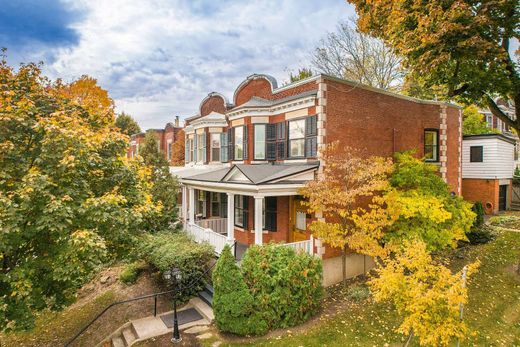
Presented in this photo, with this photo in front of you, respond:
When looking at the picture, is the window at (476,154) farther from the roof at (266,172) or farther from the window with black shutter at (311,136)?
the roof at (266,172)

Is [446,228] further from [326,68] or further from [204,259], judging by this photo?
[326,68]

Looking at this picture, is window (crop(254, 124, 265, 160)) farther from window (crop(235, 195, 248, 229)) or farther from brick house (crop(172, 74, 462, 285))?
window (crop(235, 195, 248, 229))

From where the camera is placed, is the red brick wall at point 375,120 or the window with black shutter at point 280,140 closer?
the red brick wall at point 375,120

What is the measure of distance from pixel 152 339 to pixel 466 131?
34.3m

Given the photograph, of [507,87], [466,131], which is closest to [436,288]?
[507,87]

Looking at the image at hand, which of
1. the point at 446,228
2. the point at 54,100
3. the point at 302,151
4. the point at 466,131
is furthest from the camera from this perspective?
the point at 466,131

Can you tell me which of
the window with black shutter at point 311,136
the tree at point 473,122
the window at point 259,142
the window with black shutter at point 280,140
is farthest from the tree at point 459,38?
the tree at point 473,122

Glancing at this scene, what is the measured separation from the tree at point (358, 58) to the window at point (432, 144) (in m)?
11.0

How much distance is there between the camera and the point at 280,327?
31.6 feet

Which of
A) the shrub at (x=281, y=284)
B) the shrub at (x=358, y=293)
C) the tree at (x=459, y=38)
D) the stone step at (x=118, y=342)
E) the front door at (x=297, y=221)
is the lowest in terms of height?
the stone step at (x=118, y=342)

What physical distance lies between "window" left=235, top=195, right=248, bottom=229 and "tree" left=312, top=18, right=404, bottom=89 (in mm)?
16610

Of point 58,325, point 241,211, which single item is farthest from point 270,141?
point 58,325

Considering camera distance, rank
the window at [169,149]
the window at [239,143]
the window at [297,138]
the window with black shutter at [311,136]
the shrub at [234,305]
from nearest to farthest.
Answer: the shrub at [234,305] < the window with black shutter at [311,136] < the window at [297,138] < the window at [239,143] < the window at [169,149]

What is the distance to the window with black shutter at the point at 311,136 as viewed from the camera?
1314cm
